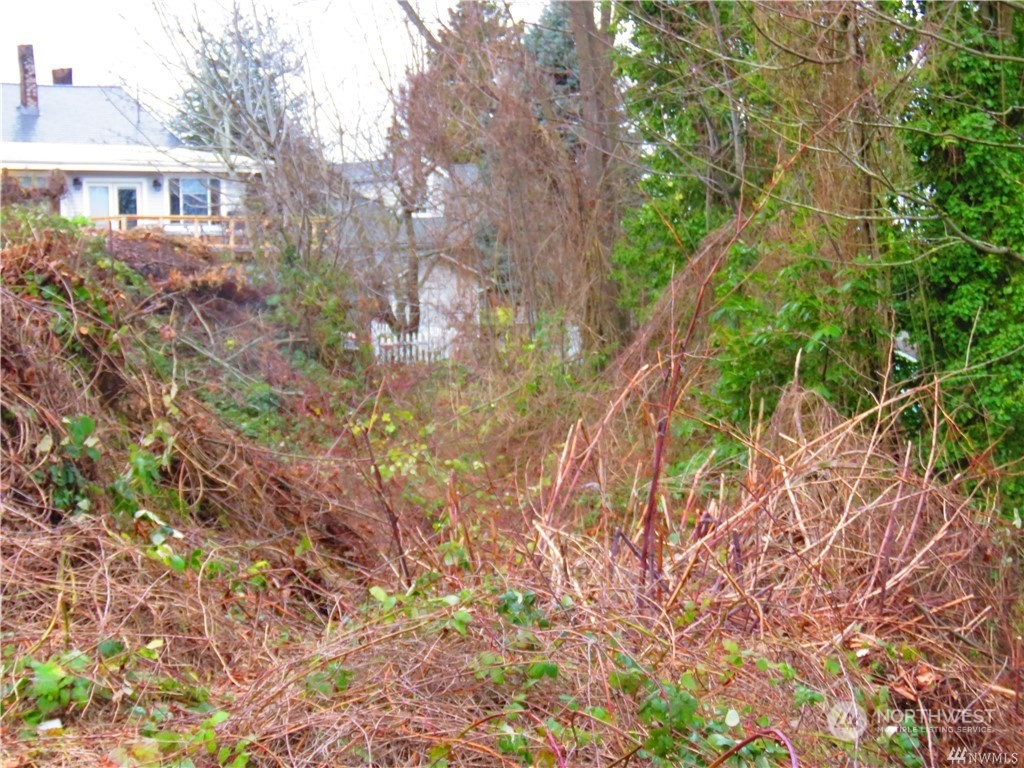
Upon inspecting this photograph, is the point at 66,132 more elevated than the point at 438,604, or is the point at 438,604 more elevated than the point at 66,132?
the point at 66,132

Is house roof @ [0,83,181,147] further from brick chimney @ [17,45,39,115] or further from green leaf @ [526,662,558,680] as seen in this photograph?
green leaf @ [526,662,558,680]

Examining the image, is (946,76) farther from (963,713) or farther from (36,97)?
(36,97)

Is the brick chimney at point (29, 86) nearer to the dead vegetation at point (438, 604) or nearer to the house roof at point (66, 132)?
the house roof at point (66, 132)

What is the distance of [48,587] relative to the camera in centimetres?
473

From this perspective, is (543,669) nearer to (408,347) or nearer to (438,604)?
(438,604)

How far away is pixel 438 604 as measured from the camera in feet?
12.7

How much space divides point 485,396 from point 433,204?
5.70m

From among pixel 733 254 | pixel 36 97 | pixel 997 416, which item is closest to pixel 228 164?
pixel 733 254

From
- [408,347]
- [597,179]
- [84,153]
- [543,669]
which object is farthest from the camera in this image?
[84,153]

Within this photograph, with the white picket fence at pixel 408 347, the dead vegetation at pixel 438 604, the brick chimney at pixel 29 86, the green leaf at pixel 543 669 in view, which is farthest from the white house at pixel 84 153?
the green leaf at pixel 543 669

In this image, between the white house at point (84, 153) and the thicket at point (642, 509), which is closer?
the thicket at point (642, 509)

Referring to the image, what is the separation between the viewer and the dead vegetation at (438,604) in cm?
337

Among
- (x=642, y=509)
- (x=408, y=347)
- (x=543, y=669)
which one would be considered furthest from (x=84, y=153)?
(x=543, y=669)

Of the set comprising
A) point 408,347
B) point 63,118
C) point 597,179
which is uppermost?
point 63,118
